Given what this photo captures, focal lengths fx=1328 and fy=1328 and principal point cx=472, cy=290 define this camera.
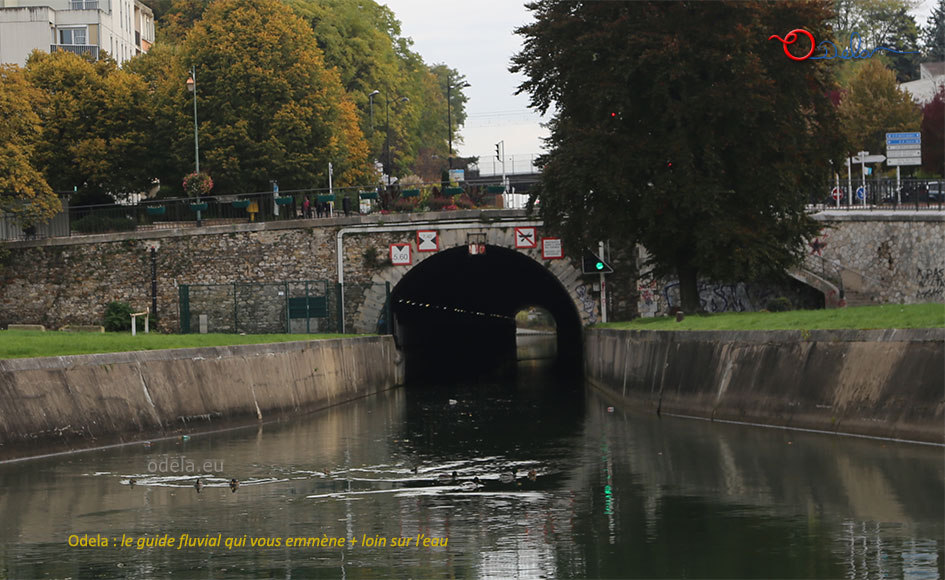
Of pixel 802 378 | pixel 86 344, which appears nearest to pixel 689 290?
pixel 802 378

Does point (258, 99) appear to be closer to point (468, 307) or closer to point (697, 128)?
point (468, 307)

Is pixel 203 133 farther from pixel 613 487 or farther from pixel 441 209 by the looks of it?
pixel 613 487

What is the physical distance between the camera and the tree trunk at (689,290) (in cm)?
4250

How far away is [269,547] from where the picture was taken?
16.3 metres

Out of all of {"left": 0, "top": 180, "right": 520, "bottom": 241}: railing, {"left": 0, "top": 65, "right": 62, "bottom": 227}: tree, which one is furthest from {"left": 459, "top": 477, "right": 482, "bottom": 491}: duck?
{"left": 0, "top": 65, "right": 62, "bottom": 227}: tree

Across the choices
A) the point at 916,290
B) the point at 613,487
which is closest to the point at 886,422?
the point at 613,487

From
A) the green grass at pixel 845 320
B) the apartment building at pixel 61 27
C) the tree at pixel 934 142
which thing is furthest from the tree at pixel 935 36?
the green grass at pixel 845 320

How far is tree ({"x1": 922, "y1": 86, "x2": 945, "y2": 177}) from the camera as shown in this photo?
85.4 meters

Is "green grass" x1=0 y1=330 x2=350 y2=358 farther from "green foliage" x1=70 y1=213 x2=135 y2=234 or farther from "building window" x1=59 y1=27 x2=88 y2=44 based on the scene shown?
"building window" x1=59 y1=27 x2=88 y2=44

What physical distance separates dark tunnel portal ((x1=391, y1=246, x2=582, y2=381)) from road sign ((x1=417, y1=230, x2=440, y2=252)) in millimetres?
1034

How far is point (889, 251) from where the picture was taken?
4875cm

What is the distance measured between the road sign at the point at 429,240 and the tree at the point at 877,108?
3950 centimetres

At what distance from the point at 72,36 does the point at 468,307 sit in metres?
38.2

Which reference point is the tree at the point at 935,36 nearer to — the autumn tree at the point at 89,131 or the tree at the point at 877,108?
the tree at the point at 877,108
